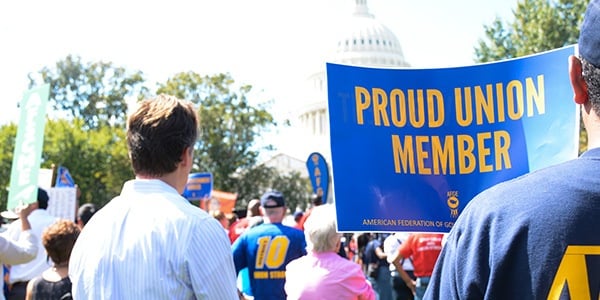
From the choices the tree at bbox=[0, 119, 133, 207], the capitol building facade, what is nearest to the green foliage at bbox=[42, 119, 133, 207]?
the tree at bbox=[0, 119, 133, 207]

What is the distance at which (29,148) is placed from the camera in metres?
6.93

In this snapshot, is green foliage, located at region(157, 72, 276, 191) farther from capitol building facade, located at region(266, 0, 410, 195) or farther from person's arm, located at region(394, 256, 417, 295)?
capitol building facade, located at region(266, 0, 410, 195)

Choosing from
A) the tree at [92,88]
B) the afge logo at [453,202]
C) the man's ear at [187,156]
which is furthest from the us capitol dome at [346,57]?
the man's ear at [187,156]

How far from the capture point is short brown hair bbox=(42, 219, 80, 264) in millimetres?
4652

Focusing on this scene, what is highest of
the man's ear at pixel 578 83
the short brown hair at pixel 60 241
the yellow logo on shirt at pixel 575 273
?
the man's ear at pixel 578 83

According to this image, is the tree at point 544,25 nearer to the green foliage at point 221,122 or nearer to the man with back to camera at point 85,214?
the green foliage at point 221,122

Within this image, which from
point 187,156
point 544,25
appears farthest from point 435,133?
point 544,25

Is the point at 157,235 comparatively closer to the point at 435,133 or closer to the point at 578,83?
the point at 578,83

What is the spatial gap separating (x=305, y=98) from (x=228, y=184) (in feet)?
187

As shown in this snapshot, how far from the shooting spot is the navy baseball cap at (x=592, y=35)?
1.67 m

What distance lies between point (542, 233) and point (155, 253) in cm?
140

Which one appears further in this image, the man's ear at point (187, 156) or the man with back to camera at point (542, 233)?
the man's ear at point (187, 156)

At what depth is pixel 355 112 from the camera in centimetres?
422

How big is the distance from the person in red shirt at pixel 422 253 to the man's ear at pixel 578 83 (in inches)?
276
